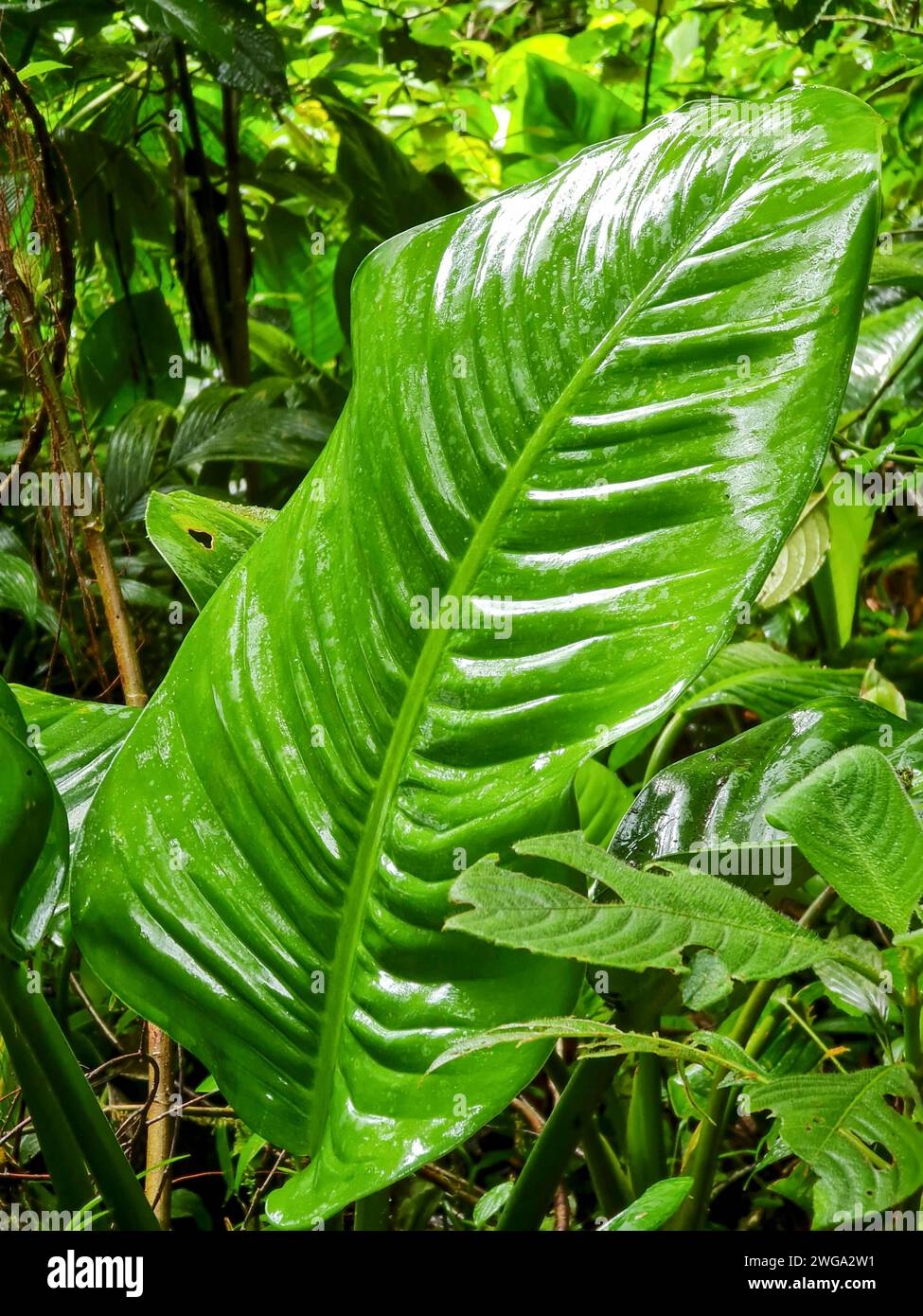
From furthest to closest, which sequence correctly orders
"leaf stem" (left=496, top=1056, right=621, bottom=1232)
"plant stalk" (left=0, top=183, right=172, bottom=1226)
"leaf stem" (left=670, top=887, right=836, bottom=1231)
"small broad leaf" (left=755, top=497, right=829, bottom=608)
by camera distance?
"small broad leaf" (left=755, top=497, right=829, bottom=608)
"plant stalk" (left=0, top=183, right=172, bottom=1226)
"leaf stem" (left=670, top=887, right=836, bottom=1231)
"leaf stem" (left=496, top=1056, right=621, bottom=1232)

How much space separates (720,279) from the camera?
577 mm

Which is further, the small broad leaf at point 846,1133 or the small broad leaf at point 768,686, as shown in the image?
the small broad leaf at point 768,686

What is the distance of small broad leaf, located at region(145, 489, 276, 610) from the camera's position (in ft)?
2.58

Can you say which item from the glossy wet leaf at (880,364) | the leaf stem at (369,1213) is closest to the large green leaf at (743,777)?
the leaf stem at (369,1213)

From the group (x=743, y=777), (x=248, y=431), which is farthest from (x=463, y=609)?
(x=248, y=431)

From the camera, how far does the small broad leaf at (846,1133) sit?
1.17ft

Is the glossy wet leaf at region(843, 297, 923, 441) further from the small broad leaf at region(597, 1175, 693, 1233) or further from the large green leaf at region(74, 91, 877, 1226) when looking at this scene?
the small broad leaf at region(597, 1175, 693, 1233)

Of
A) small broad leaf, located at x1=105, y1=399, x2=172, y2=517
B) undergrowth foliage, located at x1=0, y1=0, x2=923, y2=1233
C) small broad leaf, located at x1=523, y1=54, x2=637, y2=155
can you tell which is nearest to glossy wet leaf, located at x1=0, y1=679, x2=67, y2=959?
undergrowth foliage, located at x1=0, y1=0, x2=923, y2=1233

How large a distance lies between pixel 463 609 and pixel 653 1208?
318mm

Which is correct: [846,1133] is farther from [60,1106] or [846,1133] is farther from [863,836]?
[60,1106]

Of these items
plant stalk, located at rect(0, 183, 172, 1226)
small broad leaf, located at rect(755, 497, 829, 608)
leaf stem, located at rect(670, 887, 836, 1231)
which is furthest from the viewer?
small broad leaf, located at rect(755, 497, 829, 608)

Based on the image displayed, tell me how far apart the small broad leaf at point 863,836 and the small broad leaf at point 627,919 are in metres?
0.03

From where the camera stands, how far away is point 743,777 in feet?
2.14

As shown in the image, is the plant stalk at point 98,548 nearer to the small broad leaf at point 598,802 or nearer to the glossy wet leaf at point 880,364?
the small broad leaf at point 598,802
